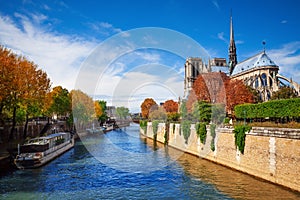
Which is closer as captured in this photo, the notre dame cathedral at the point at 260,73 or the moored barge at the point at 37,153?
the moored barge at the point at 37,153

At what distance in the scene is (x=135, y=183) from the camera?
1758 cm

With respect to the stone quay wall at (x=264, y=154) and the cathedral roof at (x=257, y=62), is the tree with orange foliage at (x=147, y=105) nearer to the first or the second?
the cathedral roof at (x=257, y=62)

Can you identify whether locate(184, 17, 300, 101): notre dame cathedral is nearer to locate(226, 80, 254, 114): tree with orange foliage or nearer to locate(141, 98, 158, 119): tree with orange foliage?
locate(226, 80, 254, 114): tree with orange foliage

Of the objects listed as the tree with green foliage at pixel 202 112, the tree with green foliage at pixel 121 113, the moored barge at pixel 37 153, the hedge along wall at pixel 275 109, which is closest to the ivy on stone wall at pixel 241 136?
the hedge along wall at pixel 275 109

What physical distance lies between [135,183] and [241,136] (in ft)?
28.2

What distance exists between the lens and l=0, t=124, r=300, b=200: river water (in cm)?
1496

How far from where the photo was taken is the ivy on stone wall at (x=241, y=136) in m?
20.1

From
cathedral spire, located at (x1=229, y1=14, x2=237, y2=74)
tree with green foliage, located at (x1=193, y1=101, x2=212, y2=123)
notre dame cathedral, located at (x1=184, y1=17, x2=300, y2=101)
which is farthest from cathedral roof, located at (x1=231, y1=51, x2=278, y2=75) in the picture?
tree with green foliage, located at (x1=193, y1=101, x2=212, y2=123)

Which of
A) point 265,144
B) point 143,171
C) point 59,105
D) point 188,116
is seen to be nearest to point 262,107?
point 265,144

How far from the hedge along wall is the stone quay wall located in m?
2.96

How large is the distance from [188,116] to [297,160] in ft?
77.8

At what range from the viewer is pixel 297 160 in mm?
14695

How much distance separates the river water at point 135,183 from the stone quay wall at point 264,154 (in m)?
0.62

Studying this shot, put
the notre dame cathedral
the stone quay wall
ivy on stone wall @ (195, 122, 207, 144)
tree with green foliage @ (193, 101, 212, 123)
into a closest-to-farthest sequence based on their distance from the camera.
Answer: the stone quay wall → ivy on stone wall @ (195, 122, 207, 144) → tree with green foliage @ (193, 101, 212, 123) → the notre dame cathedral
